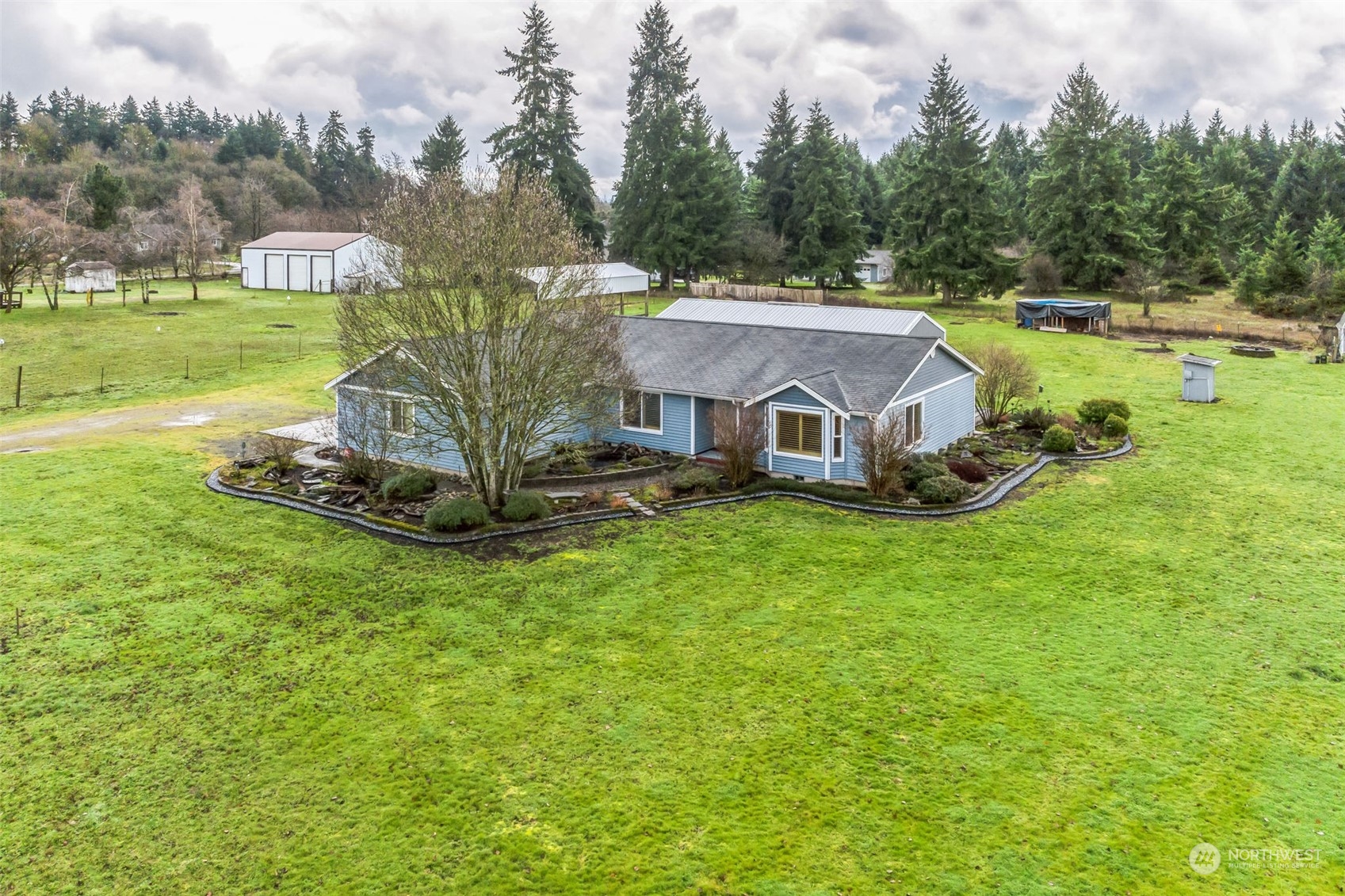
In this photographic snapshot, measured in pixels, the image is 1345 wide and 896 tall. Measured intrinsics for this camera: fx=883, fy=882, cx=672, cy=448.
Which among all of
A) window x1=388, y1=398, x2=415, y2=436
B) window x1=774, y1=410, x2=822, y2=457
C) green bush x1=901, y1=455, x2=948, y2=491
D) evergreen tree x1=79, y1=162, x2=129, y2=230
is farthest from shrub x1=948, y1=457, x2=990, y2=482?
evergreen tree x1=79, y1=162, x2=129, y2=230

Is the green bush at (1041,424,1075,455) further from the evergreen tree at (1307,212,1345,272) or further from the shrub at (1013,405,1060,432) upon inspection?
the evergreen tree at (1307,212,1345,272)

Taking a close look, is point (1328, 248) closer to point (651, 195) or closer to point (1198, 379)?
point (1198, 379)

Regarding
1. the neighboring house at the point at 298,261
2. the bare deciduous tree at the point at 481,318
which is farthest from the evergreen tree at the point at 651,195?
the bare deciduous tree at the point at 481,318

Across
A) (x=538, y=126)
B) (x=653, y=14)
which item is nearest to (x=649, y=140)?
(x=538, y=126)

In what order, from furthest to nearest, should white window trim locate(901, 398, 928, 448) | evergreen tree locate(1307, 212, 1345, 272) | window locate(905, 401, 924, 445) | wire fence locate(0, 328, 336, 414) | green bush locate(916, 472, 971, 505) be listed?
evergreen tree locate(1307, 212, 1345, 272) → wire fence locate(0, 328, 336, 414) → window locate(905, 401, 924, 445) → white window trim locate(901, 398, 928, 448) → green bush locate(916, 472, 971, 505)

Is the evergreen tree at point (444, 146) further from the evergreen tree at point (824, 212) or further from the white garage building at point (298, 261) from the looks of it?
the evergreen tree at point (824, 212)
